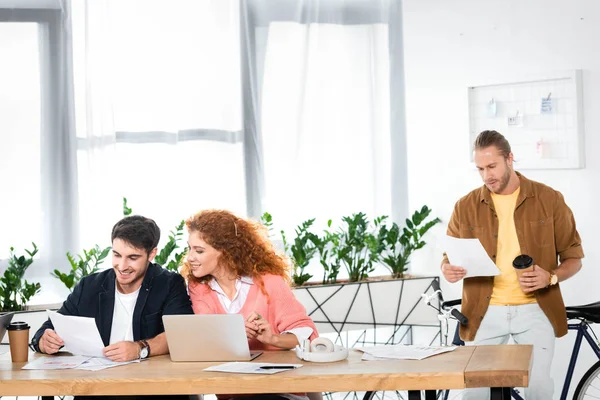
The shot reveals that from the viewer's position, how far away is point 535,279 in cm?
380

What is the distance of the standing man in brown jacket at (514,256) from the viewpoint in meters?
3.92

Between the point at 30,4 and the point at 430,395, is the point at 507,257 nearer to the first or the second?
the point at 430,395

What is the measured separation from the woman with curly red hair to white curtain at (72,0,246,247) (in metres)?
1.64

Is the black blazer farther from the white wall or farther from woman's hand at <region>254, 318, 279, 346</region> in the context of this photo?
the white wall

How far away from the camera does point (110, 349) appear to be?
337cm

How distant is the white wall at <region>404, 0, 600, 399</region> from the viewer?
16.1 ft

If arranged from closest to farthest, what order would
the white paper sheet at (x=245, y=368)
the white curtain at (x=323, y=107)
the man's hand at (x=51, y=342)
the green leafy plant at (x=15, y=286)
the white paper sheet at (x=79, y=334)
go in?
the white paper sheet at (x=245, y=368), the white paper sheet at (x=79, y=334), the man's hand at (x=51, y=342), the green leafy plant at (x=15, y=286), the white curtain at (x=323, y=107)

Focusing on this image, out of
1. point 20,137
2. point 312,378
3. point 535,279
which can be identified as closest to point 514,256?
point 535,279

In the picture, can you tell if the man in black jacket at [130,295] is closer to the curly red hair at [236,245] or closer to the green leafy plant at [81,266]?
the curly red hair at [236,245]

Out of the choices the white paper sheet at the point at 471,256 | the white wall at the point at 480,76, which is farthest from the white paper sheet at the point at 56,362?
the white wall at the point at 480,76

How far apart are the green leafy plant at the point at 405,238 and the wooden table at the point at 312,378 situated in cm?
234

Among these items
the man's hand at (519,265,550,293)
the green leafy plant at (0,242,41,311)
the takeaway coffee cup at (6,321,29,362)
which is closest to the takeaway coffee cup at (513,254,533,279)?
the man's hand at (519,265,550,293)

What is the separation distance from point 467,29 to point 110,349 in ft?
9.98

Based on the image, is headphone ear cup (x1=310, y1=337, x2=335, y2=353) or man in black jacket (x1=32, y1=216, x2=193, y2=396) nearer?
headphone ear cup (x1=310, y1=337, x2=335, y2=353)
